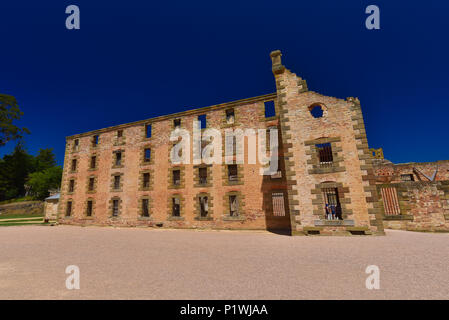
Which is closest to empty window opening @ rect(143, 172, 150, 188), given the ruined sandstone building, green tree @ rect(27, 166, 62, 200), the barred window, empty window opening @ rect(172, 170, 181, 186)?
the ruined sandstone building

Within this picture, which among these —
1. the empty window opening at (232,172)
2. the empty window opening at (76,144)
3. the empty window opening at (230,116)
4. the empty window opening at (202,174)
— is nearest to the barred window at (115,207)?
the empty window opening at (202,174)

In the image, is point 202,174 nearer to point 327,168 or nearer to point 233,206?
point 233,206

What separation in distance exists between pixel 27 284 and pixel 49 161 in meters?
80.6

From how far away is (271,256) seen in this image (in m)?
6.77

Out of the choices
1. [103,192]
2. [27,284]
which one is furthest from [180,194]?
[27,284]

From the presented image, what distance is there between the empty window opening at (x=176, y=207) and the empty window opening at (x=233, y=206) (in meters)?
5.01

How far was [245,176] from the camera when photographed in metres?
15.5

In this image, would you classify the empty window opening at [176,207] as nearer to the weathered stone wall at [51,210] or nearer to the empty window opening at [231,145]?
the empty window opening at [231,145]

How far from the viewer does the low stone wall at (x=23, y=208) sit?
38094mm

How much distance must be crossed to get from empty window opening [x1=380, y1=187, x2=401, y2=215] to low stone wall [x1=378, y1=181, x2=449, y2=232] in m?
0.42

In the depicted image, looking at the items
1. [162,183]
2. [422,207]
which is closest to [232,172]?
[162,183]

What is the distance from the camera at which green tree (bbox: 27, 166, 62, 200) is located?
4603 cm

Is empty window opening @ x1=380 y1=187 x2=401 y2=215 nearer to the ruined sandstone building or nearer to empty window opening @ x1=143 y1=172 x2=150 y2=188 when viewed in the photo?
the ruined sandstone building

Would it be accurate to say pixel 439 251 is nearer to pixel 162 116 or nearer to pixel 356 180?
pixel 356 180
